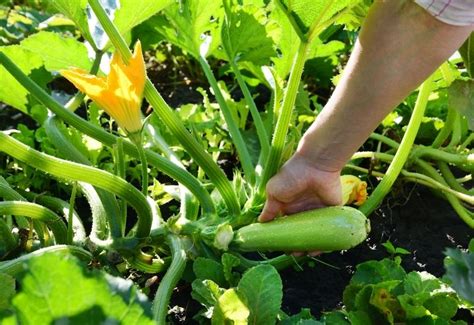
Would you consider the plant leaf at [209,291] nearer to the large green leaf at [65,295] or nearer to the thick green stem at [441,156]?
the large green leaf at [65,295]

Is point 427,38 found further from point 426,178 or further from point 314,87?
point 314,87

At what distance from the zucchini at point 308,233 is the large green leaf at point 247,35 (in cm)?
59

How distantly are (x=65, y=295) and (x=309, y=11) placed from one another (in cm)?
108

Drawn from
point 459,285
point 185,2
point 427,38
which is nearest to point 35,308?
point 459,285

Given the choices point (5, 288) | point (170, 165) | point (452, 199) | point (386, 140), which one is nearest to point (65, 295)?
point (5, 288)

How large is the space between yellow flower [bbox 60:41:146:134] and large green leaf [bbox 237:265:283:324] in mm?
408

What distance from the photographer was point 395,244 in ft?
6.57

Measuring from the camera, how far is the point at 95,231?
1656 mm

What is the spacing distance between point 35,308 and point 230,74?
2380mm

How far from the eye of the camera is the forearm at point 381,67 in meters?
1.30

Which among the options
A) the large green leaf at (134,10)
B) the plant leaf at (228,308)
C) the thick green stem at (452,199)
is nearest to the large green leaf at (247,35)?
the large green leaf at (134,10)

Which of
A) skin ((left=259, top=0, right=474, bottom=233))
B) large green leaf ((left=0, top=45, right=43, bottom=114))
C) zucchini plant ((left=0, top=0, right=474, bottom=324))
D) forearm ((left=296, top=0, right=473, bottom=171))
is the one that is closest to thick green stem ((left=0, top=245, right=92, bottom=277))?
zucchini plant ((left=0, top=0, right=474, bottom=324))

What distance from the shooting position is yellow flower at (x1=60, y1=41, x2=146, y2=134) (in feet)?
4.58

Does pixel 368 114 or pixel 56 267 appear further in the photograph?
pixel 368 114
